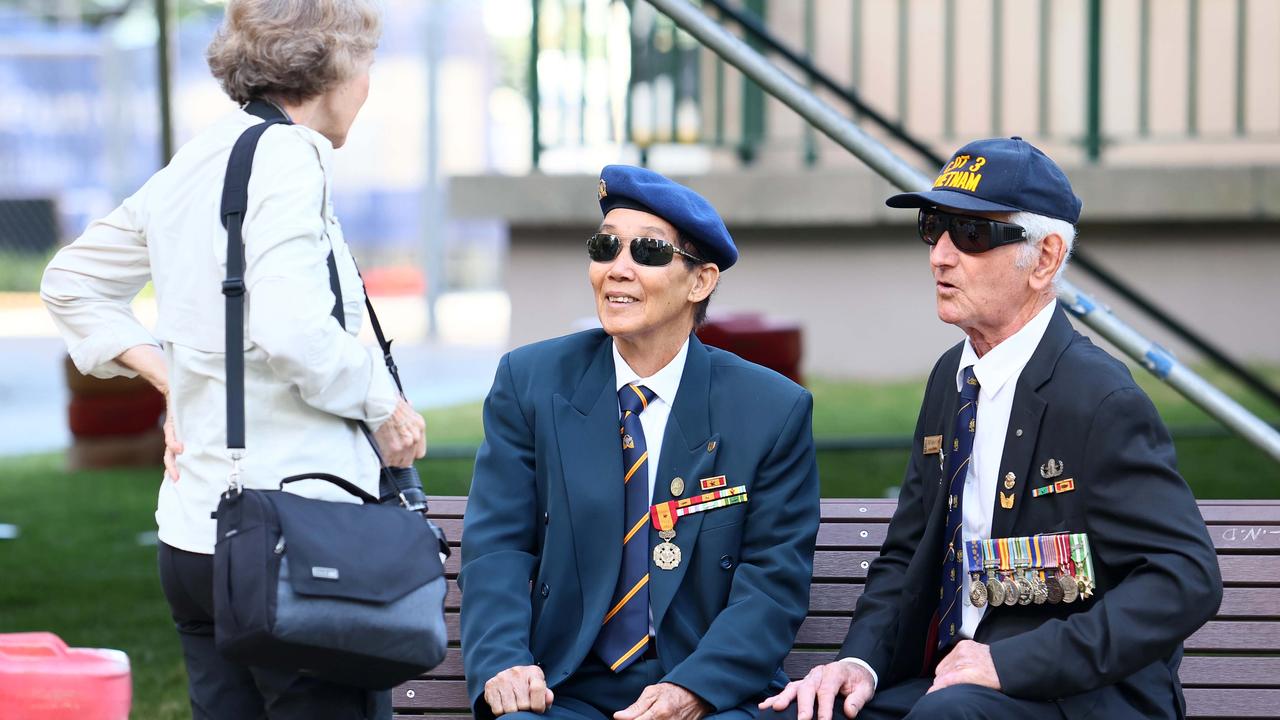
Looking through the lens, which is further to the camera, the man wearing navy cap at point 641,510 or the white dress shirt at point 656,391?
the white dress shirt at point 656,391

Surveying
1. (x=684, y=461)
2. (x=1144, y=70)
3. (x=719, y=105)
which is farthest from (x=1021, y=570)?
(x=1144, y=70)

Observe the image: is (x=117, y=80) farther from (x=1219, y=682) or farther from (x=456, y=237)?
(x=1219, y=682)

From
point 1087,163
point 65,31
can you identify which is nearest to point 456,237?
point 65,31

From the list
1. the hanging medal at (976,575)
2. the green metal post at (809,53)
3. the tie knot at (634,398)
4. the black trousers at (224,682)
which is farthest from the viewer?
the green metal post at (809,53)

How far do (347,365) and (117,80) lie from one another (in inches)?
655

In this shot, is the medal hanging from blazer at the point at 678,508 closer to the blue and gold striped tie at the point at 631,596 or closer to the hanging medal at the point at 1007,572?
the blue and gold striped tie at the point at 631,596

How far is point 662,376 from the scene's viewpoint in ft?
11.7

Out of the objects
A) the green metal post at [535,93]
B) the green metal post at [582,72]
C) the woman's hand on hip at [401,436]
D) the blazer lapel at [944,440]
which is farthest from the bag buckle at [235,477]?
the green metal post at [582,72]

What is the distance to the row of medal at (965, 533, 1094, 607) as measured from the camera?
3.08 m

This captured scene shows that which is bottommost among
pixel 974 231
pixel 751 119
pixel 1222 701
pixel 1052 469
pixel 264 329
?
pixel 1222 701

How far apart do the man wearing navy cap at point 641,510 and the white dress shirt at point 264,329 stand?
624 millimetres

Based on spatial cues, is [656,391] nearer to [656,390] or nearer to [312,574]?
[656,390]

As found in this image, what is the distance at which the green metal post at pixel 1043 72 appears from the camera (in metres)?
10.1

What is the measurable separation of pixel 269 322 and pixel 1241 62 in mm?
8618
